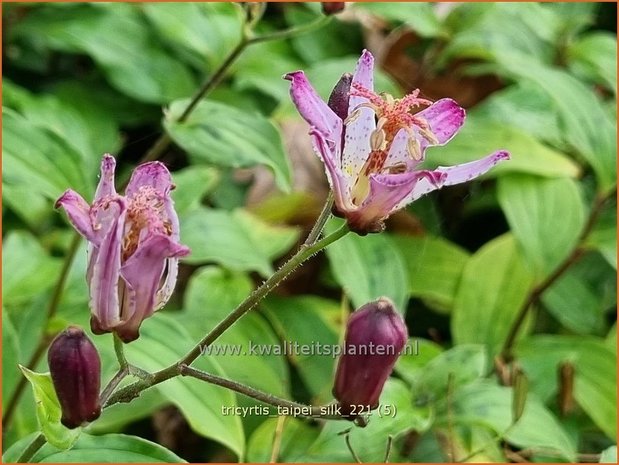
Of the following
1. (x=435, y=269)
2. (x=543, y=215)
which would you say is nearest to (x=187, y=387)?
(x=435, y=269)

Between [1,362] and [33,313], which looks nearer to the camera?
[1,362]

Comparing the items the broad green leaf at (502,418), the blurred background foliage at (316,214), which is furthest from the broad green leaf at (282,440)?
the broad green leaf at (502,418)

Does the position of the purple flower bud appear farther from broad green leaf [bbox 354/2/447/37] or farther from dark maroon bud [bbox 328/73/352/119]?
broad green leaf [bbox 354/2/447/37]

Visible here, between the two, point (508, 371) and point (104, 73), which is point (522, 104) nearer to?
point (508, 371)

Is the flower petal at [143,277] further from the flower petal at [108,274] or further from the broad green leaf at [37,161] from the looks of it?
the broad green leaf at [37,161]

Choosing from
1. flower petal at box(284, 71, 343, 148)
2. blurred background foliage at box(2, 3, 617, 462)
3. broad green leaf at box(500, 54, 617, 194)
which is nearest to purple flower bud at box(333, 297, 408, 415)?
flower petal at box(284, 71, 343, 148)

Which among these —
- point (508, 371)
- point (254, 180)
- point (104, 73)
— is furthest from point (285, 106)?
point (508, 371)

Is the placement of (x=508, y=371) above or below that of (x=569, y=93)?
below
